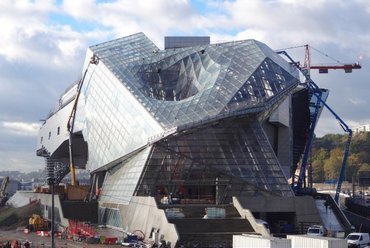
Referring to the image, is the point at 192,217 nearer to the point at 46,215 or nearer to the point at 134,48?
the point at 46,215

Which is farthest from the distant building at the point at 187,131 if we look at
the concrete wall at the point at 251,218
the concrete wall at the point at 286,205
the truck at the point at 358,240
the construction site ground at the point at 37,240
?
the truck at the point at 358,240

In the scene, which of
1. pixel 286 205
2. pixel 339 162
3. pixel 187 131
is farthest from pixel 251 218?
pixel 339 162

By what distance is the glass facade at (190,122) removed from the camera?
190 ft

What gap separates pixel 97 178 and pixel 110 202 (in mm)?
12203

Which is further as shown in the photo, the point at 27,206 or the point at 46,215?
the point at 27,206

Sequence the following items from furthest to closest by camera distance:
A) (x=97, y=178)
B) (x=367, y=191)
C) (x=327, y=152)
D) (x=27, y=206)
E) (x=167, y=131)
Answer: (x=327, y=152) < (x=367, y=191) < (x=27, y=206) < (x=97, y=178) < (x=167, y=131)

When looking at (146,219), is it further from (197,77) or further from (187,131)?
(197,77)

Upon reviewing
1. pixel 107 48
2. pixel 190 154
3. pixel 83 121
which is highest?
pixel 107 48

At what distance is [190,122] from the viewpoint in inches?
2265

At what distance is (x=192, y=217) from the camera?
49.6 m

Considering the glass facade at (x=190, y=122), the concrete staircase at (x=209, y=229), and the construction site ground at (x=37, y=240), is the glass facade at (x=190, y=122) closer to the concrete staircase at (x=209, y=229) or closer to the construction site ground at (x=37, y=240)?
the concrete staircase at (x=209, y=229)

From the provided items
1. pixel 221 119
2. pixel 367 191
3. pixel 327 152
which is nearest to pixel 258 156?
pixel 221 119

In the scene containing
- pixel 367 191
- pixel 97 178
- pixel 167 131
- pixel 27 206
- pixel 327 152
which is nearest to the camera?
pixel 167 131

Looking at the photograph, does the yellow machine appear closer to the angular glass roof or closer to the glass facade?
the glass facade
